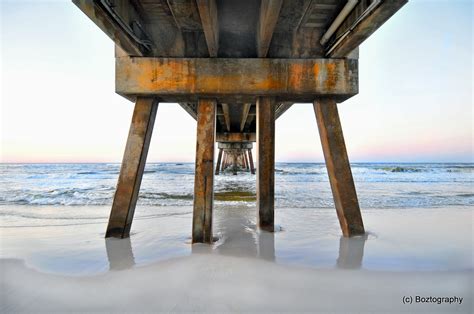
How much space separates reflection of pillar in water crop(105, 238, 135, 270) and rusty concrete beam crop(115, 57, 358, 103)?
234 centimetres

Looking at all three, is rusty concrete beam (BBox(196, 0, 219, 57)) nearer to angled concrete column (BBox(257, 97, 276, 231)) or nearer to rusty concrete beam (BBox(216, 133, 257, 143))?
angled concrete column (BBox(257, 97, 276, 231))

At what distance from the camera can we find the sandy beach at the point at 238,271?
2.14 meters

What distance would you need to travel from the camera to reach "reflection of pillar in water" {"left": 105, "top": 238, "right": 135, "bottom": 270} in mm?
2961

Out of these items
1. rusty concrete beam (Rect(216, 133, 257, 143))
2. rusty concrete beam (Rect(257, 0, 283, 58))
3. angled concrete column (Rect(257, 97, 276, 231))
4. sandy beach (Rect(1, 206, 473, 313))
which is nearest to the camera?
A: sandy beach (Rect(1, 206, 473, 313))

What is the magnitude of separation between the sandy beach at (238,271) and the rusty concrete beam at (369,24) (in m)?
2.80

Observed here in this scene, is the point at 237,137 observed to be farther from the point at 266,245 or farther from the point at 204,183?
the point at 266,245

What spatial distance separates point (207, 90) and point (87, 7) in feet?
5.82

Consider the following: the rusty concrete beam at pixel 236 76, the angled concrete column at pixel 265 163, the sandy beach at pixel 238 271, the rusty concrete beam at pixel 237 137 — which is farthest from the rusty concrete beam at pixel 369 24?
the rusty concrete beam at pixel 237 137

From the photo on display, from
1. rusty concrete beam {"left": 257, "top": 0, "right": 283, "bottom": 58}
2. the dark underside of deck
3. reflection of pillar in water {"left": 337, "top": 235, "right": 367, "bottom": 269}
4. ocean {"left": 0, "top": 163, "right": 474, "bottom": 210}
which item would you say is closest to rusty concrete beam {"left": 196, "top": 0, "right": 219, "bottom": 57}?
the dark underside of deck

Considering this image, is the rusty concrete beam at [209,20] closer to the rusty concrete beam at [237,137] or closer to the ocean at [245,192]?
the ocean at [245,192]

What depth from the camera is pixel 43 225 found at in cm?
539

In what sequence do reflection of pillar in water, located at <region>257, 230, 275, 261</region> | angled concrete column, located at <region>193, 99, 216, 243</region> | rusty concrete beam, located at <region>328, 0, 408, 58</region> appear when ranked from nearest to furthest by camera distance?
rusty concrete beam, located at <region>328, 0, 408, 58</region>, reflection of pillar in water, located at <region>257, 230, 275, 261</region>, angled concrete column, located at <region>193, 99, 216, 243</region>

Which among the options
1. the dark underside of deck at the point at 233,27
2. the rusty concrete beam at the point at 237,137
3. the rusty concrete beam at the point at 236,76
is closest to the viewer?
the dark underside of deck at the point at 233,27

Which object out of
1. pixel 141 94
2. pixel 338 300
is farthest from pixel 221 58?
pixel 338 300
